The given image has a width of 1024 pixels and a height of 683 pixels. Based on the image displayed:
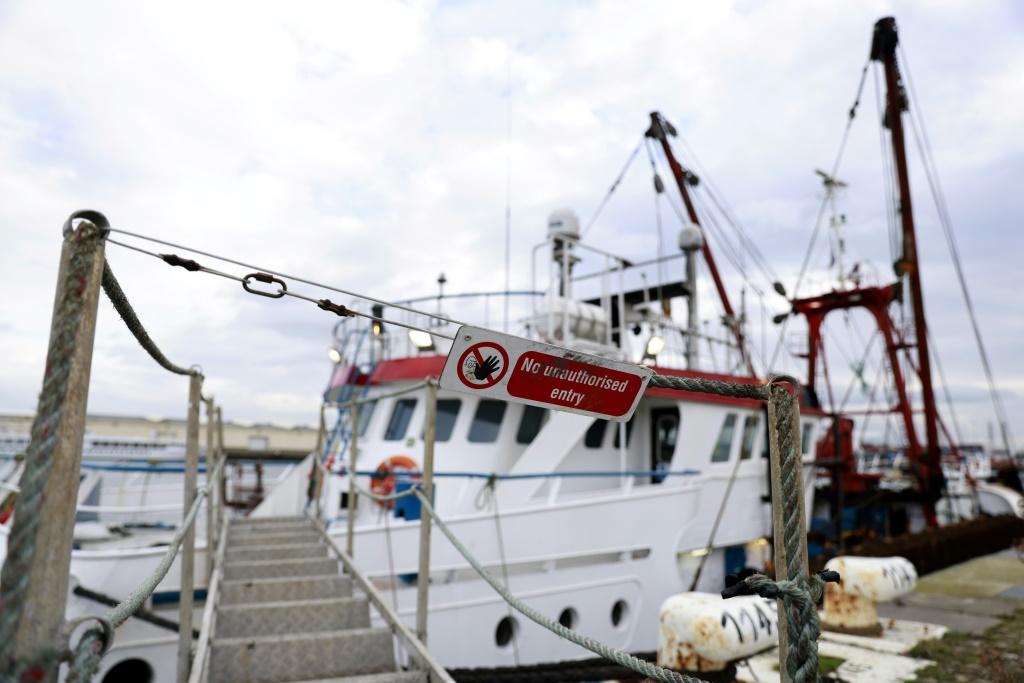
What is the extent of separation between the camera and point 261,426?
1612 inches

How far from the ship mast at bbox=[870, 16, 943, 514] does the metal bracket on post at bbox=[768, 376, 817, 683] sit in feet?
51.8

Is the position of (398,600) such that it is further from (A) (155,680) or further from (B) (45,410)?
(B) (45,410)

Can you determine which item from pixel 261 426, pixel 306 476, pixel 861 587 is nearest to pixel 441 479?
pixel 306 476

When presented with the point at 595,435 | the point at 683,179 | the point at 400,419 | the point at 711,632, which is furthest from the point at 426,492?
the point at 683,179

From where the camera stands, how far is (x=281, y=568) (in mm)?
5762

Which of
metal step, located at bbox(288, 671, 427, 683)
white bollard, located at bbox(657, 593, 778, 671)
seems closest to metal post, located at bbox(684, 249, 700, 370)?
white bollard, located at bbox(657, 593, 778, 671)

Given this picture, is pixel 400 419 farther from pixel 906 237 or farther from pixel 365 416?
pixel 906 237

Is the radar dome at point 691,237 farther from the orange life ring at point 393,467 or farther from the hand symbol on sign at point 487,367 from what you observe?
the hand symbol on sign at point 487,367

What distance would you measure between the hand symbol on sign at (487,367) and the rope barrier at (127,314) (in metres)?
0.99

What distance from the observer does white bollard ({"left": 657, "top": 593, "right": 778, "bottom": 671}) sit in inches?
179

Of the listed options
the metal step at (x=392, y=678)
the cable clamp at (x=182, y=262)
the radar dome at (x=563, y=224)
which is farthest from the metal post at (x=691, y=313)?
the cable clamp at (x=182, y=262)

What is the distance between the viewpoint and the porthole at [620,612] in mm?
7559

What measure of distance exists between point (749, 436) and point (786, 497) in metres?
8.55

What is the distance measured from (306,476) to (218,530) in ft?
9.11
